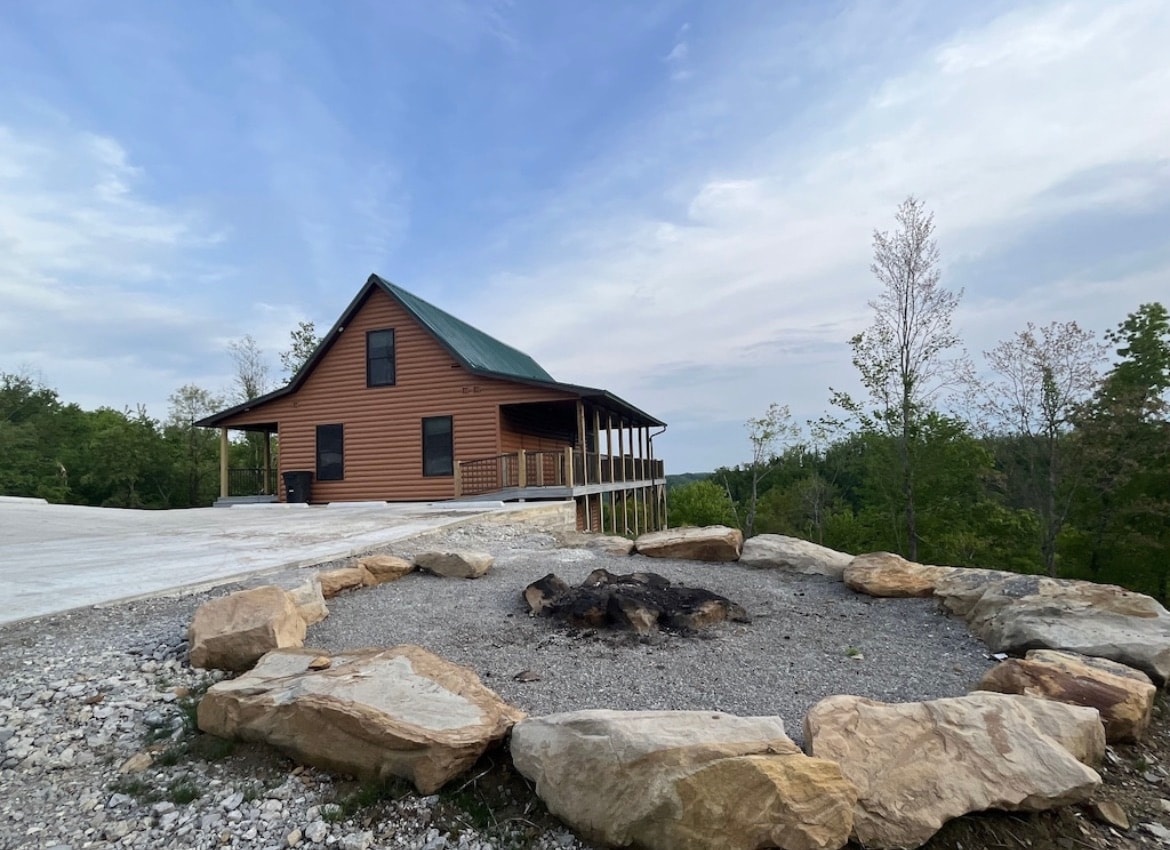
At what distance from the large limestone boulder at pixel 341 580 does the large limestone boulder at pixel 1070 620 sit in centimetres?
477

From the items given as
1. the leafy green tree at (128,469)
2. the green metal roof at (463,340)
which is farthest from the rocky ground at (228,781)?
the leafy green tree at (128,469)

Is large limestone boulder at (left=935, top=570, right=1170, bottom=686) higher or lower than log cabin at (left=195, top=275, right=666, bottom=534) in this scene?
lower

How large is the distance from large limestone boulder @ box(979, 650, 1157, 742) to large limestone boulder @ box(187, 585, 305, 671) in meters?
3.81

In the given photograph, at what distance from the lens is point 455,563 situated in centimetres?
558

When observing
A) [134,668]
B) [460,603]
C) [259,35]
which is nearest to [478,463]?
[259,35]

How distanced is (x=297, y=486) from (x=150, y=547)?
9603mm

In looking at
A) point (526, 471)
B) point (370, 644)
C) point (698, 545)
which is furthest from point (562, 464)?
point (370, 644)

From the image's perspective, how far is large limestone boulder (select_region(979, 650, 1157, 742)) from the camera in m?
2.67

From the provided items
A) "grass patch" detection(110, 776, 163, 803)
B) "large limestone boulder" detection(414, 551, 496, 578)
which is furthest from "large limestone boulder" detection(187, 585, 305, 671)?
"large limestone boulder" detection(414, 551, 496, 578)

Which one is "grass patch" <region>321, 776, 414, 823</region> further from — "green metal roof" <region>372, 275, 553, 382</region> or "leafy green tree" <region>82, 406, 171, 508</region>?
"leafy green tree" <region>82, 406, 171, 508</region>

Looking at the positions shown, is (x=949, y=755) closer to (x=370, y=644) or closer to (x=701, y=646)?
(x=701, y=646)

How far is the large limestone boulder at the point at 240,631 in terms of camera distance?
3.40m

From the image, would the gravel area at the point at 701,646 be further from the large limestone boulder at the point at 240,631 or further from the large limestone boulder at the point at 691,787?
the large limestone boulder at the point at 691,787

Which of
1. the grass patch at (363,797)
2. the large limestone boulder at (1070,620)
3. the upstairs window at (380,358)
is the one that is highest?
the upstairs window at (380,358)
